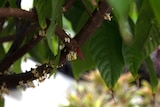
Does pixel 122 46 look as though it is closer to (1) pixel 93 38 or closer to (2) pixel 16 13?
(1) pixel 93 38

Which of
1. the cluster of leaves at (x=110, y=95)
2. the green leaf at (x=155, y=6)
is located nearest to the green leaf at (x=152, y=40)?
the green leaf at (x=155, y=6)

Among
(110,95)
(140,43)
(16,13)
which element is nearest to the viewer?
(16,13)

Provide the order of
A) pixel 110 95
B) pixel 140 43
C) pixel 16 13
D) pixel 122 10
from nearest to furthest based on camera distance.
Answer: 1. pixel 122 10
2. pixel 16 13
3. pixel 140 43
4. pixel 110 95

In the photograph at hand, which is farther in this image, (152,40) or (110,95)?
(110,95)

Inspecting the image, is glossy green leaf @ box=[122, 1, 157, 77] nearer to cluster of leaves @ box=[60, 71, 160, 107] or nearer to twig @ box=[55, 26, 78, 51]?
twig @ box=[55, 26, 78, 51]

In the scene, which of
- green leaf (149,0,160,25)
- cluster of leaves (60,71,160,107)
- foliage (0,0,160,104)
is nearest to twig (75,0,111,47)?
foliage (0,0,160,104)

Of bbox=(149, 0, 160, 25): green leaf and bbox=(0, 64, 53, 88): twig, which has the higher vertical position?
bbox=(0, 64, 53, 88): twig

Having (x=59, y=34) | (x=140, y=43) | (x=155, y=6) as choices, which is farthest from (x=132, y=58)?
(x=155, y=6)

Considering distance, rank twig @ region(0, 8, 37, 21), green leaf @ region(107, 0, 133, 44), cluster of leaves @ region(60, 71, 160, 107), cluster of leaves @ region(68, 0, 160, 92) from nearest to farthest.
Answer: green leaf @ region(107, 0, 133, 44), twig @ region(0, 8, 37, 21), cluster of leaves @ region(68, 0, 160, 92), cluster of leaves @ region(60, 71, 160, 107)

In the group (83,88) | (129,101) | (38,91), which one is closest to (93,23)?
(129,101)
